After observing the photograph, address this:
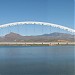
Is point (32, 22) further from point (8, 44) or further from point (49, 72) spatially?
point (8, 44)

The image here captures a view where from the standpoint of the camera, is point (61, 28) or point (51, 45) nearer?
point (61, 28)

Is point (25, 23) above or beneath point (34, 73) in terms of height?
above

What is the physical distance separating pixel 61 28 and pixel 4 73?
777 inches

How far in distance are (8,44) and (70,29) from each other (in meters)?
56.9

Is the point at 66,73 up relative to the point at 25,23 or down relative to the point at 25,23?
down

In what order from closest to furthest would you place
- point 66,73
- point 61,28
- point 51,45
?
point 66,73 < point 61,28 < point 51,45

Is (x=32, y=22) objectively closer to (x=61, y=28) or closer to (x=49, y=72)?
(x=61, y=28)

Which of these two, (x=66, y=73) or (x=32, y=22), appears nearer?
(x=66, y=73)

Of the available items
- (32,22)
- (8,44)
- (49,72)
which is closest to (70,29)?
(32,22)

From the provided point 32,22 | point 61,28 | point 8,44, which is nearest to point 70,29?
point 61,28

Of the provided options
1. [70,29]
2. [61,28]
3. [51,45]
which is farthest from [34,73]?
[51,45]

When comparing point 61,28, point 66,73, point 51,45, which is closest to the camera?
point 66,73

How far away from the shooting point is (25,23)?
38.2m

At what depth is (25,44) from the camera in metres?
91.2
